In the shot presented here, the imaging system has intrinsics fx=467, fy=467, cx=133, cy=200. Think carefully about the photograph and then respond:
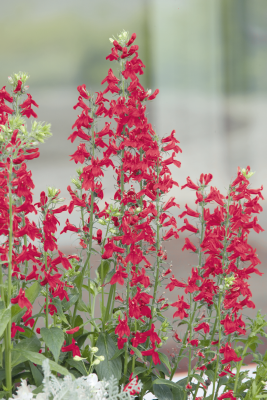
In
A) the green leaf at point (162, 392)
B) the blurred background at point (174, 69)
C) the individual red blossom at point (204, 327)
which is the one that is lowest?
the green leaf at point (162, 392)

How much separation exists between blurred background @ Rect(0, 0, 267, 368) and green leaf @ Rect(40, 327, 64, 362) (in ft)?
3.16

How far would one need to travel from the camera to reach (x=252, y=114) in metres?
2.20

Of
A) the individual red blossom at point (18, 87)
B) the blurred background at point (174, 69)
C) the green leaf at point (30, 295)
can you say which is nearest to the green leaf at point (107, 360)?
the green leaf at point (30, 295)

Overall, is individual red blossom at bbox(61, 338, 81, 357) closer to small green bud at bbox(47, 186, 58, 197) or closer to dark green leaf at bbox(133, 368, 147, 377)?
dark green leaf at bbox(133, 368, 147, 377)

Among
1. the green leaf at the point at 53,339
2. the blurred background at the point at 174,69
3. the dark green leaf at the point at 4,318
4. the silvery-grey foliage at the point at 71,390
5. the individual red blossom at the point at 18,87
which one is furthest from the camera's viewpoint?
the blurred background at the point at 174,69

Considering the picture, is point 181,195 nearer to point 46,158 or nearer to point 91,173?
point 46,158

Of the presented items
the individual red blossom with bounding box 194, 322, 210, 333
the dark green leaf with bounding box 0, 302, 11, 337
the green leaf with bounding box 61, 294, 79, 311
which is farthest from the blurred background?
the dark green leaf with bounding box 0, 302, 11, 337

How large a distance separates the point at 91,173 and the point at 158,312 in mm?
388

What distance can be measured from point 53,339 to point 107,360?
0.18 metres

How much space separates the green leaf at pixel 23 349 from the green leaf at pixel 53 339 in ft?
0.16

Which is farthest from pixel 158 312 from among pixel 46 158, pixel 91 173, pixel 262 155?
pixel 262 155

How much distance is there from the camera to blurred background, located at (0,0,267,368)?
1905mm

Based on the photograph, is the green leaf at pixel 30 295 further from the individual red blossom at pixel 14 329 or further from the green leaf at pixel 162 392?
the green leaf at pixel 162 392

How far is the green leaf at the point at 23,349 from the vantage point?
3.24 feet
